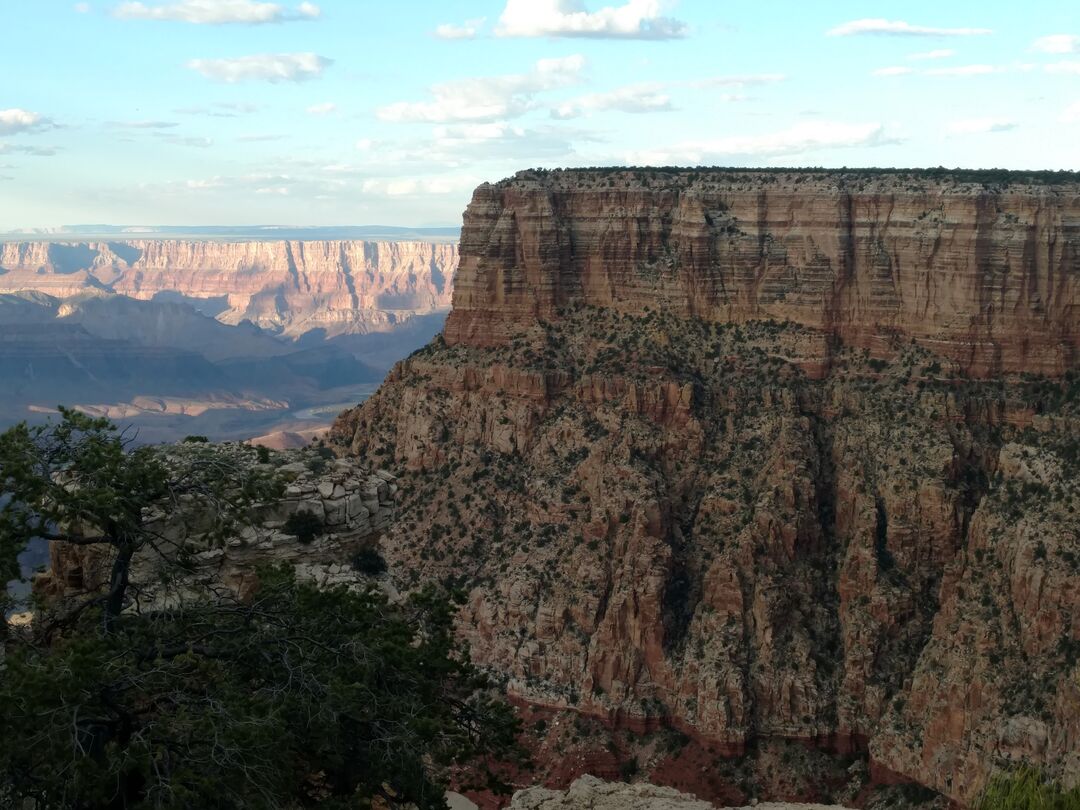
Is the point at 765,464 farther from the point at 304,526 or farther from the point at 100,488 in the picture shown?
the point at 100,488

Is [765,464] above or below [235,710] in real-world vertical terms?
below

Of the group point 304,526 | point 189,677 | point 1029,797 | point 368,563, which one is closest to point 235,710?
point 189,677

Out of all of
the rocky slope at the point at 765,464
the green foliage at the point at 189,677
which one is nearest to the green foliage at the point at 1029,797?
the rocky slope at the point at 765,464

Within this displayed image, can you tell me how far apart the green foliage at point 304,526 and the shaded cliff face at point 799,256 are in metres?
→ 36.9

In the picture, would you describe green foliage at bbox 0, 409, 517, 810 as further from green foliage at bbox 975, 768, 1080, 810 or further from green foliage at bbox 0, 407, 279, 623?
green foliage at bbox 975, 768, 1080, 810

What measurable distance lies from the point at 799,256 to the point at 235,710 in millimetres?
49248

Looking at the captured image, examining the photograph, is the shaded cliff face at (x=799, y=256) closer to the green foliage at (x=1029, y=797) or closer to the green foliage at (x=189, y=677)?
the green foliage at (x=1029, y=797)

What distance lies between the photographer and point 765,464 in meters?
61.2

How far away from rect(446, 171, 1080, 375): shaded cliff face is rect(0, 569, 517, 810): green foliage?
4047 cm

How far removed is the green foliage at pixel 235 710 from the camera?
20.6 metres

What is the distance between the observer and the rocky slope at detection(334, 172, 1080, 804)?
171ft

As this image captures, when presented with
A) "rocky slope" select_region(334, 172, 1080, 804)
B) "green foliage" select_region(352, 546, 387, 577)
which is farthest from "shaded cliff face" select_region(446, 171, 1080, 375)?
"green foliage" select_region(352, 546, 387, 577)

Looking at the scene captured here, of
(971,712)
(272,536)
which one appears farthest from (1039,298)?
(272,536)

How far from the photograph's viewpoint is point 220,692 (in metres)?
22.7
